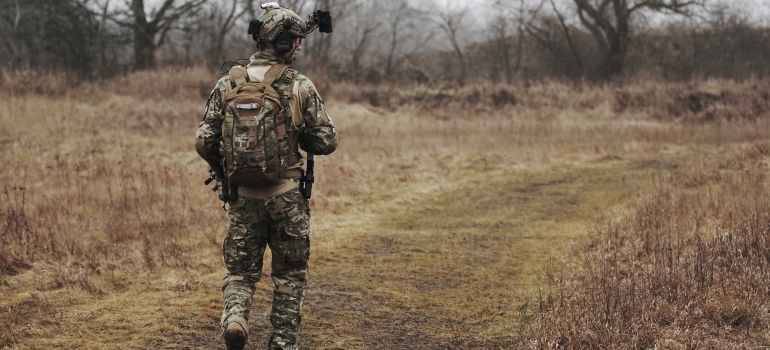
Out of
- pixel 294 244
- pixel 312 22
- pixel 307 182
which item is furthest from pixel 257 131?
pixel 312 22

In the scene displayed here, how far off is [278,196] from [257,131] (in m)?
0.41

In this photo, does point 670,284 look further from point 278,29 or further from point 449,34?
point 449,34

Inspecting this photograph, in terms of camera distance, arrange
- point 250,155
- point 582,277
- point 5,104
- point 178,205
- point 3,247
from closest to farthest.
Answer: point 250,155
point 582,277
point 3,247
point 178,205
point 5,104

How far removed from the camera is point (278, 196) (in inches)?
160

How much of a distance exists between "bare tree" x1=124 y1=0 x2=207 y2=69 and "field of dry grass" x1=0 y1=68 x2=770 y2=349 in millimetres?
9464

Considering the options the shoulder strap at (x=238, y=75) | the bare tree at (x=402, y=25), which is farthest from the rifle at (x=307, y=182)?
the bare tree at (x=402, y=25)

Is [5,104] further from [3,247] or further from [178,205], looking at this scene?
[3,247]

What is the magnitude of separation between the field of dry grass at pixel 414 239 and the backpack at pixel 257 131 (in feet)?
4.40

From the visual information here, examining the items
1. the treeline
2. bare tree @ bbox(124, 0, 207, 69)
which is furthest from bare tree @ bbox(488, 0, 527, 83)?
bare tree @ bbox(124, 0, 207, 69)

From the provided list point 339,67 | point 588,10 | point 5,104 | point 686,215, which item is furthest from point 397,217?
point 588,10

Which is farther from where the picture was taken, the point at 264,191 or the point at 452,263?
the point at 452,263

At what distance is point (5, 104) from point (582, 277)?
13807 millimetres

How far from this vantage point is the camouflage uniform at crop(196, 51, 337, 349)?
13.5 ft

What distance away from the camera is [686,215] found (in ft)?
24.2
